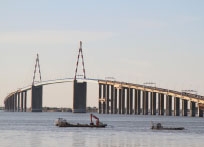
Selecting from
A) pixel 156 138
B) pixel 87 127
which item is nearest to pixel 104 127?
pixel 87 127

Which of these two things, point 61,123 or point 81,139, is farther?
point 61,123

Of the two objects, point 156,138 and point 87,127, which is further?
point 87,127

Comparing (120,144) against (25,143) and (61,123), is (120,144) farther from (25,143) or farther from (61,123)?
(61,123)

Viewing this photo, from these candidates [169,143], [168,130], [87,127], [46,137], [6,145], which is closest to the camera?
[6,145]

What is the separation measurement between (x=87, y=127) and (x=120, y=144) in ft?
147

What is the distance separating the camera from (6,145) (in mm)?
73562

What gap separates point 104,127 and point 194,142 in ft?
135

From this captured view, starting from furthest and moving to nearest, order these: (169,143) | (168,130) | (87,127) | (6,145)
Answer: (87,127), (168,130), (169,143), (6,145)

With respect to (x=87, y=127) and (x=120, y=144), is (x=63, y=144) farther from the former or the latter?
(x=87, y=127)

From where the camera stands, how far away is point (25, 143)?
77.2 metres

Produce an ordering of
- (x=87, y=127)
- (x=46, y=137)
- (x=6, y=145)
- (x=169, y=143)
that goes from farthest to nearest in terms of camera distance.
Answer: (x=87, y=127) < (x=46, y=137) < (x=169, y=143) < (x=6, y=145)

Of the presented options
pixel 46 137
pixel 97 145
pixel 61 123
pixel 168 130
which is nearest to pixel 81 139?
pixel 46 137

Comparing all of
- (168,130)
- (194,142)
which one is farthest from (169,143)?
(168,130)

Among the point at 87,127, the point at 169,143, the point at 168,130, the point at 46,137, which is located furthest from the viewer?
the point at 87,127
